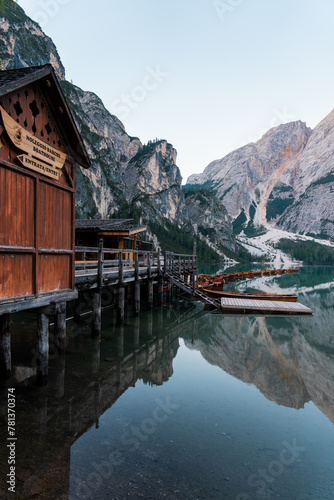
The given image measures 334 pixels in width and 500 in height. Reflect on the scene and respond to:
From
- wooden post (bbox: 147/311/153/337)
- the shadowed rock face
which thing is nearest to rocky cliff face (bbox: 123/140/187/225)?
wooden post (bbox: 147/311/153/337)

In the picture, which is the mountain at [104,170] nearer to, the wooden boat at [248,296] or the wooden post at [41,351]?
the wooden boat at [248,296]

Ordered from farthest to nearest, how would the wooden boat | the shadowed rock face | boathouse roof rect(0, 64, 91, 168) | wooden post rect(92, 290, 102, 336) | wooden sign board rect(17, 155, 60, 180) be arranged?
the wooden boat → wooden post rect(92, 290, 102, 336) → the shadowed rock face → wooden sign board rect(17, 155, 60, 180) → boathouse roof rect(0, 64, 91, 168)

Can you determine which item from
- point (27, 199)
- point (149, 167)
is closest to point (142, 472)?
point (27, 199)

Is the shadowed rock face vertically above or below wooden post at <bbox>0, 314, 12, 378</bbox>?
below

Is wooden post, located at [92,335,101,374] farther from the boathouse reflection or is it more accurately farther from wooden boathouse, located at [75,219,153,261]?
wooden boathouse, located at [75,219,153,261]

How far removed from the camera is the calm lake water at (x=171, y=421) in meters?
6.14

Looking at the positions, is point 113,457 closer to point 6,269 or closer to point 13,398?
point 13,398

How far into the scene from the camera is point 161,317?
22.9 m

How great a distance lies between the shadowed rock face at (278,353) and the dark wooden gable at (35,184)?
8.45m

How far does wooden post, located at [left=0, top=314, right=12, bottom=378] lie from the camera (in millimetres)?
9312

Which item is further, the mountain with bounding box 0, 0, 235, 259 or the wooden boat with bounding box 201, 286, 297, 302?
the mountain with bounding box 0, 0, 235, 259

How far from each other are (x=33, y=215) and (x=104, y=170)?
14536 cm

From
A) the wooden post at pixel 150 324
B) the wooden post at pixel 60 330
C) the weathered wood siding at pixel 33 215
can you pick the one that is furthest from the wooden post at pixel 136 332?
the weathered wood siding at pixel 33 215

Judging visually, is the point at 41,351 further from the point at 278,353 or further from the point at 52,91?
the point at 278,353
